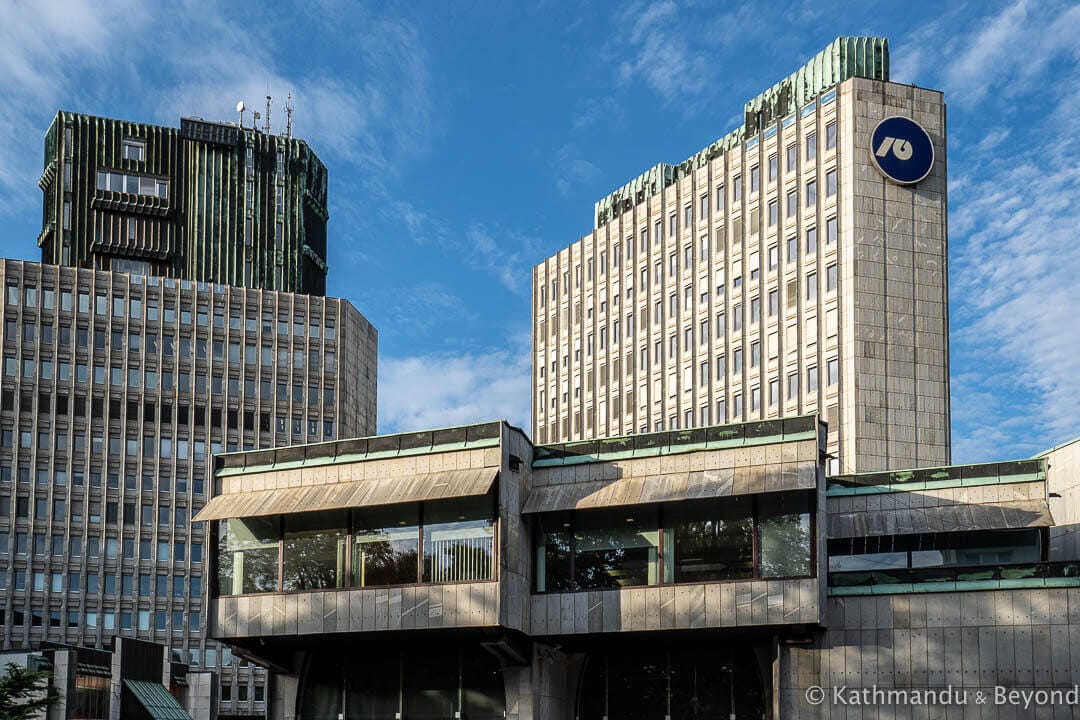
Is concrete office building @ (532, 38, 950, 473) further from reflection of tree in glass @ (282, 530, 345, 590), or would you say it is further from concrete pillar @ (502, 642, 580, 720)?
reflection of tree in glass @ (282, 530, 345, 590)

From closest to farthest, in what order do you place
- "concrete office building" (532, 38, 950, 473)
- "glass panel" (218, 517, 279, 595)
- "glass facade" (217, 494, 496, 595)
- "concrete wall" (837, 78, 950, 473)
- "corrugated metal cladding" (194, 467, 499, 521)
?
1. "corrugated metal cladding" (194, 467, 499, 521)
2. "glass facade" (217, 494, 496, 595)
3. "glass panel" (218, 517, 279, 595)
4. "concrete wall" (837, 78, 950, 473)
5. "concrete office building" (532, 38, 950, 473)

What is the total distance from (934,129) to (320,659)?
57.7 metres

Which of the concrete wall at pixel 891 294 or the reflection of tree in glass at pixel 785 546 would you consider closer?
the reflection of tree in glass at pixel 785 546

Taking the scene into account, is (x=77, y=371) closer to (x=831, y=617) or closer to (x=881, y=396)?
(x=881, y=396)

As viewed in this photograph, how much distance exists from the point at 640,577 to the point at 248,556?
14031mm

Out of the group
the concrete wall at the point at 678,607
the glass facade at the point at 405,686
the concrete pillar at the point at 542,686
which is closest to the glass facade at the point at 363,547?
the concrete wall at the point at 678,607

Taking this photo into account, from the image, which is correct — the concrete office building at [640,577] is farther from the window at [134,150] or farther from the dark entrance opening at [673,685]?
the window at [134,150]

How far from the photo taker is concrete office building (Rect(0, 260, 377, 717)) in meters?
118

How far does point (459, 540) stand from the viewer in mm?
46500

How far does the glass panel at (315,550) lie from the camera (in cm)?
4819

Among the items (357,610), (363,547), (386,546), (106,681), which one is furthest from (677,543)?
(106,681)

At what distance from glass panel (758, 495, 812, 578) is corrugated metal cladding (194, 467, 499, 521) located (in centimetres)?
871

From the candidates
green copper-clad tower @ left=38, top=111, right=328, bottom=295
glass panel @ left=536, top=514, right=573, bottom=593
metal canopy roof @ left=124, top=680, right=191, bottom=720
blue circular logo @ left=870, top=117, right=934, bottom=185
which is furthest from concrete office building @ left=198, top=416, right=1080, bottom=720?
green copper-clad tower @ left=38, top=111, right=328, bottom=295

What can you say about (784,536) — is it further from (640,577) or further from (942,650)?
(942,650)
